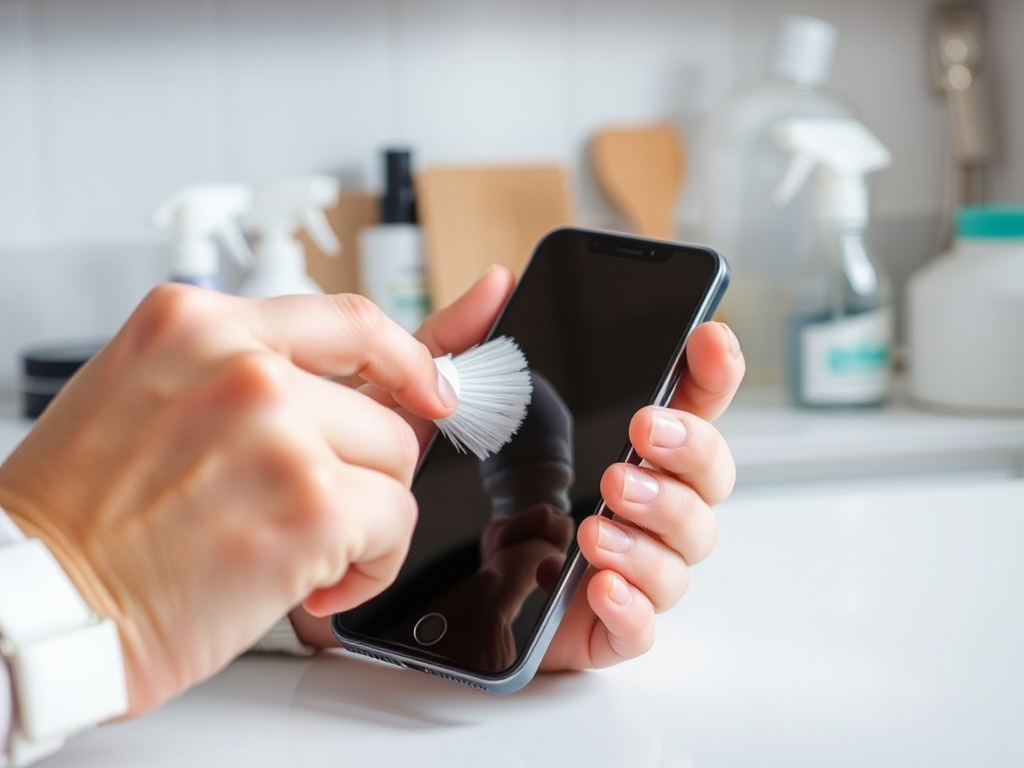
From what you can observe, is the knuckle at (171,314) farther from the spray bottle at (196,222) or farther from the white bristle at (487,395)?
the spray bottle at (196,222)

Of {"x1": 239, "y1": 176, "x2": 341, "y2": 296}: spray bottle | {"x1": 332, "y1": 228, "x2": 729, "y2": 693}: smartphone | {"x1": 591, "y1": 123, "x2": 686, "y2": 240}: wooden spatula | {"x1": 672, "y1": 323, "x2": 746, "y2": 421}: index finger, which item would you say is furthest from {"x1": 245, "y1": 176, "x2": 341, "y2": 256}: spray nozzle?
{"x1": 672, "y1": 323, "x2": 746, "y2": 421}: index finger

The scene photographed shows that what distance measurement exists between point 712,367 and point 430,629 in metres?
0.14

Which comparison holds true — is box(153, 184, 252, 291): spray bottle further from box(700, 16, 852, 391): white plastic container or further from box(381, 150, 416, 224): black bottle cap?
box(700, 16, 852, 391): white plastic container

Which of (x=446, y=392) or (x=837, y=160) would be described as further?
(x=837, y=160)

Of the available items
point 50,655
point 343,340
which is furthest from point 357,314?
point 50,655

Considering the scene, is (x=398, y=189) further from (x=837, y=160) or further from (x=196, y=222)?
(x=837, y=160)

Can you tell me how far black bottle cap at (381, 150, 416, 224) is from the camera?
99 centimetres

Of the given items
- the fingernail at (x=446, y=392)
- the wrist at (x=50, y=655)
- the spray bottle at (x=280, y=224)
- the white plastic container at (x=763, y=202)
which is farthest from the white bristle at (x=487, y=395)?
the white plastic container at (x=763, y=202)

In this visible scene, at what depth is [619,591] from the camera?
0.42m

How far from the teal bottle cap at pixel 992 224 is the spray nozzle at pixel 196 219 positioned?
21.4 inches

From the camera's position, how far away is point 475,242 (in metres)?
1.00

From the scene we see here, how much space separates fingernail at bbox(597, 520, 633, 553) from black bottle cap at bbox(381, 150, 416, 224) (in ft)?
2.02

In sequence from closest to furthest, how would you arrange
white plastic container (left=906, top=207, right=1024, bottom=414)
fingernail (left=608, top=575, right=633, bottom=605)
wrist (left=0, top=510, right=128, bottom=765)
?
wrist (left=0, top=510, right=128, bottom=765) < fingernail (left=608, top=575, right=633, bottom=605) < white plastic container (left=906, top=207, right=1024, bottom=414)

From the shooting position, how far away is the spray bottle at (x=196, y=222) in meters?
0.89
